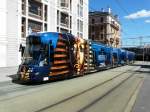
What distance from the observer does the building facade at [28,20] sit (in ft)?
140

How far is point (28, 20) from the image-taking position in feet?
162

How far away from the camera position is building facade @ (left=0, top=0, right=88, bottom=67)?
42594mm

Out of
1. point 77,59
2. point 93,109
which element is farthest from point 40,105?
point 77,59

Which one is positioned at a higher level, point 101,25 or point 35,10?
point 101,25

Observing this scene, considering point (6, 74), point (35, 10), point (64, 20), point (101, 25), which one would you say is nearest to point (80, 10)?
point (64, 20)

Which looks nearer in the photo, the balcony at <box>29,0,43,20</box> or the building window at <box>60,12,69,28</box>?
the balcony at <box>29,0,43,20</box>

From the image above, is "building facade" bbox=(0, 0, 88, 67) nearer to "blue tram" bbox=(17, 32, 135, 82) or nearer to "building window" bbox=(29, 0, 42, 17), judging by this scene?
"building window" bbox=(29, 0, 42, 17)

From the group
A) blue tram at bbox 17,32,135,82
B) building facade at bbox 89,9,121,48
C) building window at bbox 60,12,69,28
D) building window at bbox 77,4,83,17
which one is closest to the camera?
blue tram at bbox 17,32,135,82

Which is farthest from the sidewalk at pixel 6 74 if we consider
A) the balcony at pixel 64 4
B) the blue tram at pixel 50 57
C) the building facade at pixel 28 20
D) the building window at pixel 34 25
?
the balcony at pixel 64 4

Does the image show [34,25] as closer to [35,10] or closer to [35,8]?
[35,10]

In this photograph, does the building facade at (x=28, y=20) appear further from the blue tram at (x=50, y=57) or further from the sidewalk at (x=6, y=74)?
the blue tram at (x=50, y=57)

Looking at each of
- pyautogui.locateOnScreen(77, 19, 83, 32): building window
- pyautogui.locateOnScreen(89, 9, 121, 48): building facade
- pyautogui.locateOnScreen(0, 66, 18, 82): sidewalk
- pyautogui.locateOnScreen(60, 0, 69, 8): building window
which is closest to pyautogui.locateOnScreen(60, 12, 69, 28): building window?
pyautogui.locateOnScreen(60, 0, 69, 8): building window

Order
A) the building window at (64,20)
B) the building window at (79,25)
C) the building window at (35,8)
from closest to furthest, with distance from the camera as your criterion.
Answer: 1. the building window at (35,8)
2. the building window at (64,20)
3. the building window at (79,25)

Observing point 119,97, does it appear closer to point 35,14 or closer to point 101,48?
point 101,48
